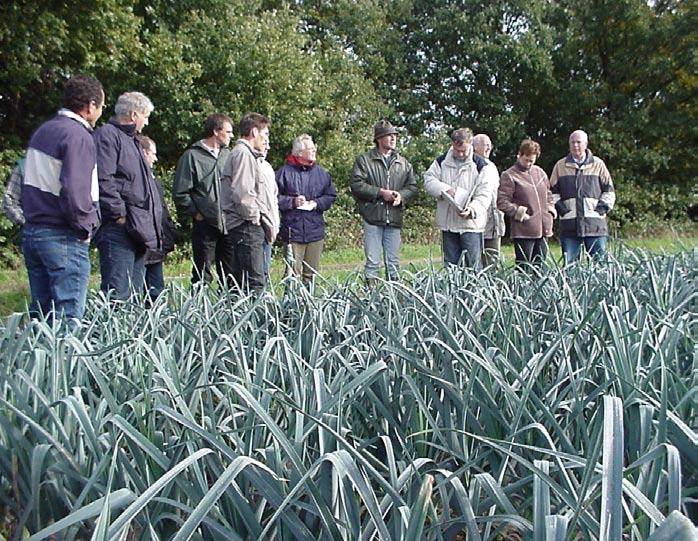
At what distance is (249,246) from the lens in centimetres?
557

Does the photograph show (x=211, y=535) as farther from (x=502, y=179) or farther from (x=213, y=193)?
(x=502, y=179)

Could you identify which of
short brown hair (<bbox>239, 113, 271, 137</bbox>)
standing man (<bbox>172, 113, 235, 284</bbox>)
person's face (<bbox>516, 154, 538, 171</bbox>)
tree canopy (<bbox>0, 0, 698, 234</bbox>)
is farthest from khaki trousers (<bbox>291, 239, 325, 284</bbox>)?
tree canopy (<bbox>0, 0, 698, 234</bbox>)

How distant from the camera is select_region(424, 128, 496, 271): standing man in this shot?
6.27m

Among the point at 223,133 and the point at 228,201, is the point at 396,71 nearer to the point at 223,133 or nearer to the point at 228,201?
the point at 223,133

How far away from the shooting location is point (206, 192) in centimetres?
571

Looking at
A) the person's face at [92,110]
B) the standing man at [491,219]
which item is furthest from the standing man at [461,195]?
the person's face at [92,110]

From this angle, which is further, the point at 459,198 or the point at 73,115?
the point at 459,198

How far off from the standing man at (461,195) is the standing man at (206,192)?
1772 millimetres

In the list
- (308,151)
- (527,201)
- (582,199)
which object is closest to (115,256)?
(308,151)

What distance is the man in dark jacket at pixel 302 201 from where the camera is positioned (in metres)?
6.57

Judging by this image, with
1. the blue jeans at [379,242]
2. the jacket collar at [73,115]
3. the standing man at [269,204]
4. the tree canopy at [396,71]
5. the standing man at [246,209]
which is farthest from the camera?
the tree canopy at [396,71]

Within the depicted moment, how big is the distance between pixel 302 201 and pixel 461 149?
4.65ft

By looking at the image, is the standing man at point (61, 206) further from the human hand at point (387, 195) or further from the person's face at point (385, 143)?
the person's face at point (385, 143)

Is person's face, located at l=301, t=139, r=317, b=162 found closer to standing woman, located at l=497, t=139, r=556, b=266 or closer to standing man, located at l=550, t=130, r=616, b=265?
standing woman, located at l=497, t=139, r=556, b=266
